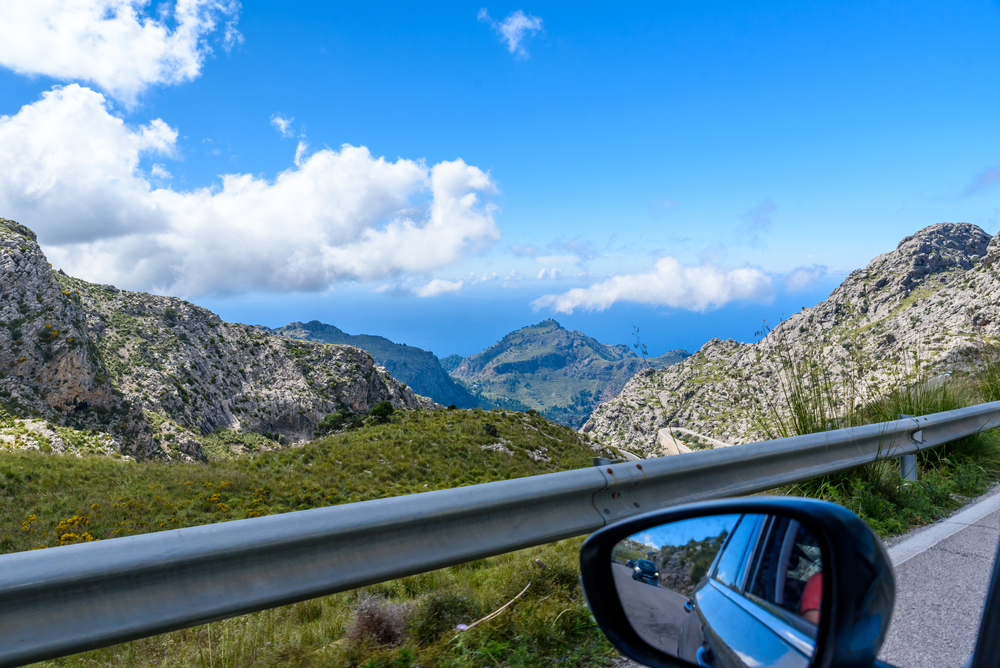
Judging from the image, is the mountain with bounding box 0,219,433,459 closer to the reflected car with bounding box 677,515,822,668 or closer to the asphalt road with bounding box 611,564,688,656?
the asphalt road with bounding box 611,564,688,656

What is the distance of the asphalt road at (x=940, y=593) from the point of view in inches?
92.8

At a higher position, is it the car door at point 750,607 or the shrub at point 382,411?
the shrub at point 382,411

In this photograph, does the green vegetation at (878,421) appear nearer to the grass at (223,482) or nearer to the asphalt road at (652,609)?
the asphalt road at (652,609)

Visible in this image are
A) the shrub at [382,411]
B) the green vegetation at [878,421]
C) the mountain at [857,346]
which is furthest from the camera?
the shrub at [382,411]

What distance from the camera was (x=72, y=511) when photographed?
10.7 meters

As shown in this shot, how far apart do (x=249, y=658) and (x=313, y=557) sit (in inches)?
29.3

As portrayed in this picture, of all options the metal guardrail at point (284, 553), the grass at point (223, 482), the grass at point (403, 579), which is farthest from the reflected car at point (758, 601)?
the grass at point (223, 482)

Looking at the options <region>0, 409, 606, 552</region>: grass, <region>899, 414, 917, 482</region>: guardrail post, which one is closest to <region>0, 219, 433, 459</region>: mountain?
<region>0, 409, 606, 552</region>: grass

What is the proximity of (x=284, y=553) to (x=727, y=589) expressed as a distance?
5.11ft

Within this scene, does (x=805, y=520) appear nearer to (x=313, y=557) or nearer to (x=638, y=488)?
(x=313, y=557)

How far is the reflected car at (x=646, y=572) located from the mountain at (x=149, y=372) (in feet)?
130

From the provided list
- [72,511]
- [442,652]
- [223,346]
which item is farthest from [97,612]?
[223,346]

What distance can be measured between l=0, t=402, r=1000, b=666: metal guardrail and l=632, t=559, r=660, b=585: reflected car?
1096mm

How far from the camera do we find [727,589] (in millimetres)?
1171
